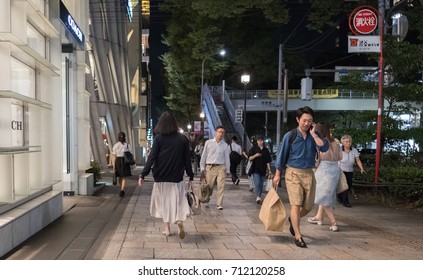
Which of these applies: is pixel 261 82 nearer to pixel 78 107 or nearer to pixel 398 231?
pixel 78 107

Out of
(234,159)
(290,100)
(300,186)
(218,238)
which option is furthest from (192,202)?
(290,100)

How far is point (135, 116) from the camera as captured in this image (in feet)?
104

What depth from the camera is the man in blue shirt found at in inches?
199

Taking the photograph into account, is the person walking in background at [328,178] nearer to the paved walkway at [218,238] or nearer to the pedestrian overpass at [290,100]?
the paved walkway at [218,238]

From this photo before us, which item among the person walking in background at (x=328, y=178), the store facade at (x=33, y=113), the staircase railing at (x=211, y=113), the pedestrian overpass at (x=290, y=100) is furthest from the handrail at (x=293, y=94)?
the person walking in background at (x=328, y=178)

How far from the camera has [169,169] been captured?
527cm

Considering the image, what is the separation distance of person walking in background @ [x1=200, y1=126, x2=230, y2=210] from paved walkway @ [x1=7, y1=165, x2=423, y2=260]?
21.9 inches

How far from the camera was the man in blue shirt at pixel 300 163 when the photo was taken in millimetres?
5047

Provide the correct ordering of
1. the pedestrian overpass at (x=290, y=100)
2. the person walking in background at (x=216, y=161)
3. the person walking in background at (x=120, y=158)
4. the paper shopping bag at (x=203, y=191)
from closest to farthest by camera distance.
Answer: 1. the paper shopping bag at (x=203, y=191)
2. the person walking in background at (x=216, y=161)
3. the person walking in background at (x=120, y=158)
4. the pedestrian overpass at (x=290, y=100)

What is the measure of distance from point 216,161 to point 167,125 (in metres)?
2.83

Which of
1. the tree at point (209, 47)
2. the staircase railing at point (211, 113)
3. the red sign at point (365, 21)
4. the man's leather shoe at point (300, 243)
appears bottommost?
the man's leather shoe at point (300, 243)

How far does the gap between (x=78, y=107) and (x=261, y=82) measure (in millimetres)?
28746

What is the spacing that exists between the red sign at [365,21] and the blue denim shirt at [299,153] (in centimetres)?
584
